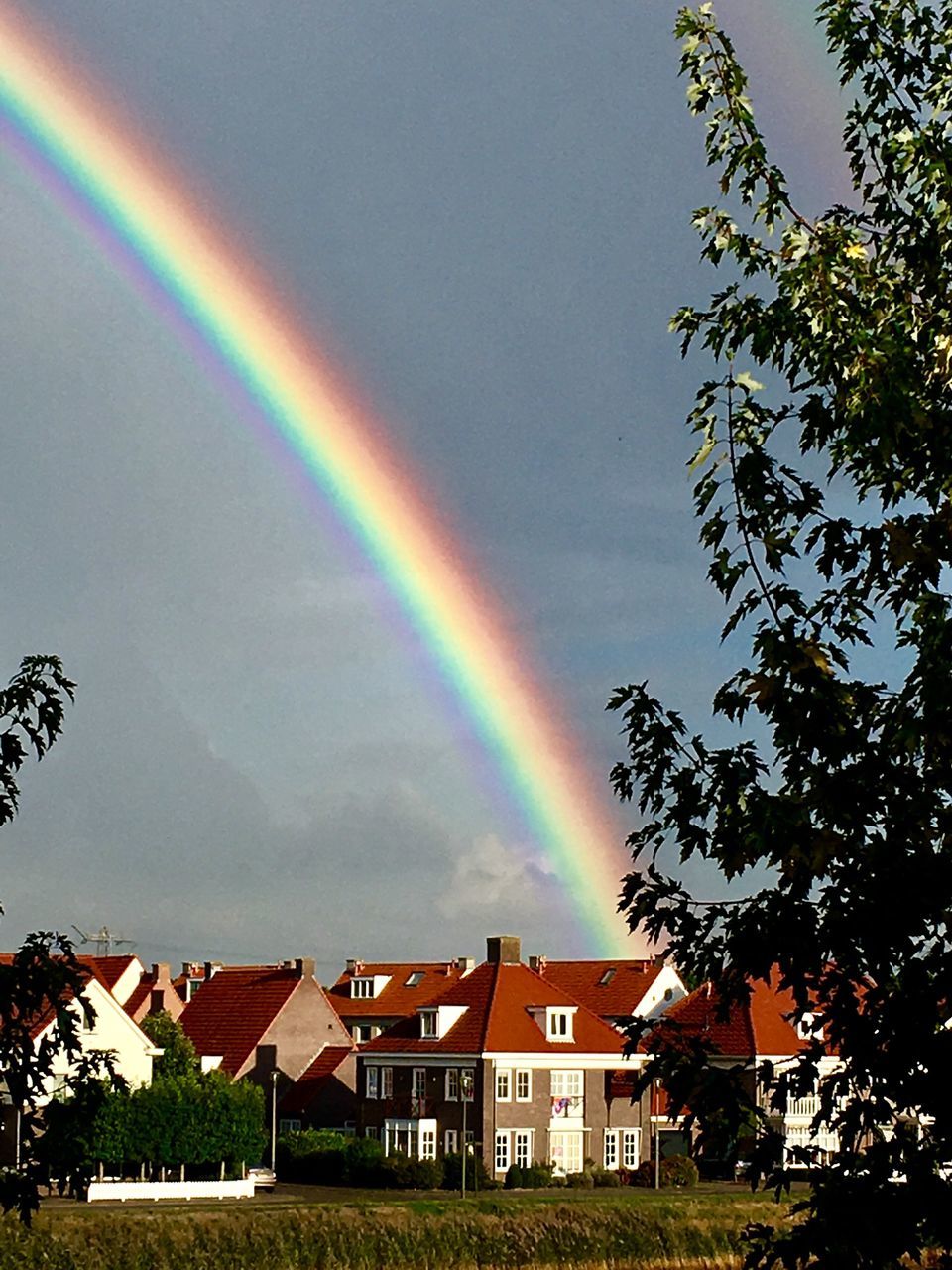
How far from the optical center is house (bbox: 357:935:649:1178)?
228 ft

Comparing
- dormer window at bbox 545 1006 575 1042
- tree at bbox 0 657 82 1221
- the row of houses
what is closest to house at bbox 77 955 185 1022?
the row of houses

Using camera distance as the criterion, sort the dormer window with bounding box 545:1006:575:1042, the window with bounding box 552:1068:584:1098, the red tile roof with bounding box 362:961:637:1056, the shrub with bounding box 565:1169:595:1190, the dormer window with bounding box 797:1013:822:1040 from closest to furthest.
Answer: the dormer window with bounding box 797:1013:822:1040, the shrub with bounding box 565:1169:595:1190, the red tile roof with bounding box 362:961:637:1056, the window with bounding box 552:1068:584:1098, the dormer window with bounding box 545:1006:575:1042

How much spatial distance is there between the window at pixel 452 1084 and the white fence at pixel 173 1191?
11282 millimetres

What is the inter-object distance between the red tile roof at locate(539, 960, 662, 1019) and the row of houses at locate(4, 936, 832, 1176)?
0.19 m

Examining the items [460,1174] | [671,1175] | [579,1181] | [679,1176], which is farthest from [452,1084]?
[679,1176]

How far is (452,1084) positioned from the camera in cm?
7056

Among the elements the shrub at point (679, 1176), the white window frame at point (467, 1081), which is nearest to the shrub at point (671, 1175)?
the shrub at point (679, 1176)

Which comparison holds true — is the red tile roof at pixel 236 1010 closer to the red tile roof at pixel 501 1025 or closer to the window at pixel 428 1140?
the red tile roof at pixel 501 1025

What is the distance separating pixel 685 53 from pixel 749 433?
2.33 meters

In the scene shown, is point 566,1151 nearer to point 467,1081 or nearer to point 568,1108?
point 568,1108

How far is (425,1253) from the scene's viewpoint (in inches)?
1983

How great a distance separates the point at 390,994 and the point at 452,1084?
21989 millimetres

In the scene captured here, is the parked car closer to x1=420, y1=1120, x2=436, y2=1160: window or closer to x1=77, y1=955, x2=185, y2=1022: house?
x1=420, y1=1120, x2=436, y2=1160: window

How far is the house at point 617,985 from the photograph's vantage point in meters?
84.6
